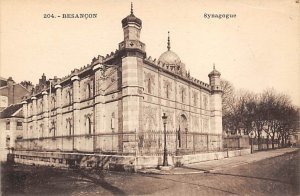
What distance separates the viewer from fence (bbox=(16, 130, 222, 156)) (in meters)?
18.0

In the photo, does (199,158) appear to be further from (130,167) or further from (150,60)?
(150,60)

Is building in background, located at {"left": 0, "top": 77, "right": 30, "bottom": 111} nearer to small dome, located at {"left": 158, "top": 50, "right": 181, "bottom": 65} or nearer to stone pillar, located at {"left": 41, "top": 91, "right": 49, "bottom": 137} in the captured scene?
stone pillar, located at {"left": 41, "top": 91, "right": 49, "bottom": 137}

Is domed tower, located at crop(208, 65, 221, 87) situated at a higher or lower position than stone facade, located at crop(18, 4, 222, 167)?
higher

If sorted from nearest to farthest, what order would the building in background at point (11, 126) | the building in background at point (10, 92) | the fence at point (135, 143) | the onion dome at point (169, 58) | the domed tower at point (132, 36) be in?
the fence at point (135, 143)
the domed tower at point (132, 36)
the onion dome at point (169, 58)
the building in background at point (11, 126)
the building in background at point (10, 92)

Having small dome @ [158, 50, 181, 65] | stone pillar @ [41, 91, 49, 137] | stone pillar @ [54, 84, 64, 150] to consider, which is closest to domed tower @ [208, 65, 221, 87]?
small dome @ [158, 50, 181, 65]

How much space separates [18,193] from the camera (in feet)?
35.7

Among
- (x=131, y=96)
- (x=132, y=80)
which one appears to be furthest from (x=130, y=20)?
(x=131, y=96)

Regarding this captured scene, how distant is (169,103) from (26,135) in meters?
24.0

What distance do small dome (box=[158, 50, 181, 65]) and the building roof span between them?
75.0 feet

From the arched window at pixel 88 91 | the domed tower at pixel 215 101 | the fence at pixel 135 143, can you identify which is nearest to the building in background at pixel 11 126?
the fence at pixel 135 143

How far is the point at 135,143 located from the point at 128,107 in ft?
13.8

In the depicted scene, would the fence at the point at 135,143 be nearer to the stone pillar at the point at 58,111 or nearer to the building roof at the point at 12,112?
the stone pillar at the point at 58,111

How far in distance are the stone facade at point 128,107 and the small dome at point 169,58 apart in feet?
0.42

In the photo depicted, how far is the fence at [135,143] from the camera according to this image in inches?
710
